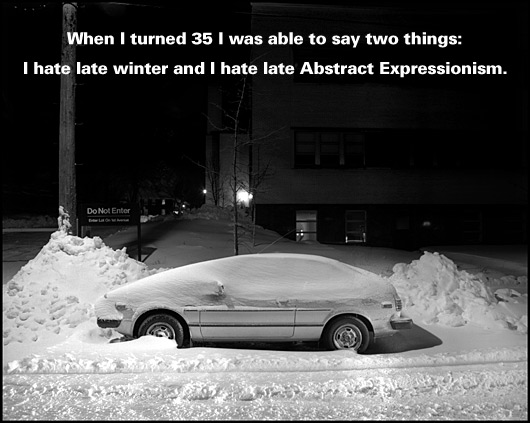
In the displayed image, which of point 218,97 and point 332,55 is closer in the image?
point 332,55

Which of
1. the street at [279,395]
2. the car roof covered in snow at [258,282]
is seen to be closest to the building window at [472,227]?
the car roof covered in snow at [258,282]

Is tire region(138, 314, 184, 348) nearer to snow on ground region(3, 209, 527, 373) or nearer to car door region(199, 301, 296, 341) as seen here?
snow on ground region(3, 209, 527, 373)

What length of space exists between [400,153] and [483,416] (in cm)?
2098

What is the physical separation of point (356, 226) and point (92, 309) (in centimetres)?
1727

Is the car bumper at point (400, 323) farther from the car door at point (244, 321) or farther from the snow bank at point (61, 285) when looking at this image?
the snow bank at point (61, 285)

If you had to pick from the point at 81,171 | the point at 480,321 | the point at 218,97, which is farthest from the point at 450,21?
the point at 81,171

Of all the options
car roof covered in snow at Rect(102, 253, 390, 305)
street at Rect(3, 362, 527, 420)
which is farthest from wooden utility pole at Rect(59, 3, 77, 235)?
street at Rect(3, 362, 527, 420)

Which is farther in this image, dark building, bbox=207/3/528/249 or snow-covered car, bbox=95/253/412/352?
dark building, bbox=207/3/528/249

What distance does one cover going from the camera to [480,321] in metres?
9.99

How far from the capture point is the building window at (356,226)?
25.8 meters

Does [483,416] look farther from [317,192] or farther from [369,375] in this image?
[317,192]

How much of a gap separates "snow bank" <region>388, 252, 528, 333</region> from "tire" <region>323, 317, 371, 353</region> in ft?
6.90

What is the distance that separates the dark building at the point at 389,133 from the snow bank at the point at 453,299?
13.2m

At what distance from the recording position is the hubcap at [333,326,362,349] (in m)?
8.63
